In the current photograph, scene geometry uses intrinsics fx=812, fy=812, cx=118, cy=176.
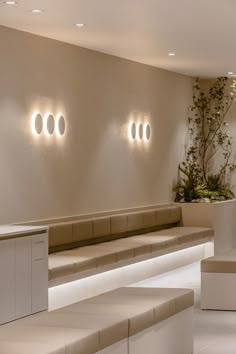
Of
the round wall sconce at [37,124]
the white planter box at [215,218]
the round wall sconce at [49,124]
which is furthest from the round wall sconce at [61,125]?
the white planter box at [215,218]

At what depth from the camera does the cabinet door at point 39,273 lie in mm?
7559

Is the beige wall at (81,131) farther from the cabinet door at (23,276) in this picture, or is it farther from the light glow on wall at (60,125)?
the cabinet door at (23,276)

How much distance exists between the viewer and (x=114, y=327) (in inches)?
191

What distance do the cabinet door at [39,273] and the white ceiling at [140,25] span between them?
7.14 feet

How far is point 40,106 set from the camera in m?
9.24

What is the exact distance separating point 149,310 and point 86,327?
67 centimetres

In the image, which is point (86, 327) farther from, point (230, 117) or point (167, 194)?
point (230, 117)

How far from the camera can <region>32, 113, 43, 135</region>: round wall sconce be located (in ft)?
29.9

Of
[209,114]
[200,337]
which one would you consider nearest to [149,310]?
[200,337]

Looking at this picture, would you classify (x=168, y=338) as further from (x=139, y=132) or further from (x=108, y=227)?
(x=139, y=132)

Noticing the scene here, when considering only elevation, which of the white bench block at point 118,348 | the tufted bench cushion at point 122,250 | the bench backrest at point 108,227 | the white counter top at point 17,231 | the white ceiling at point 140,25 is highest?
the white ceiling at point 140,25

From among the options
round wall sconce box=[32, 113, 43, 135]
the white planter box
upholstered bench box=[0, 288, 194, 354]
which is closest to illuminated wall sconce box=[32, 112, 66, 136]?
round wall sconce box=[32, 113, 43, 135]

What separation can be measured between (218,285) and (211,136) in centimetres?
644

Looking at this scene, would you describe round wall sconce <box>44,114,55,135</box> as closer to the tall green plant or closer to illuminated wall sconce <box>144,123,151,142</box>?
illuminated wall sconce <box>144,123,151,142</box>
